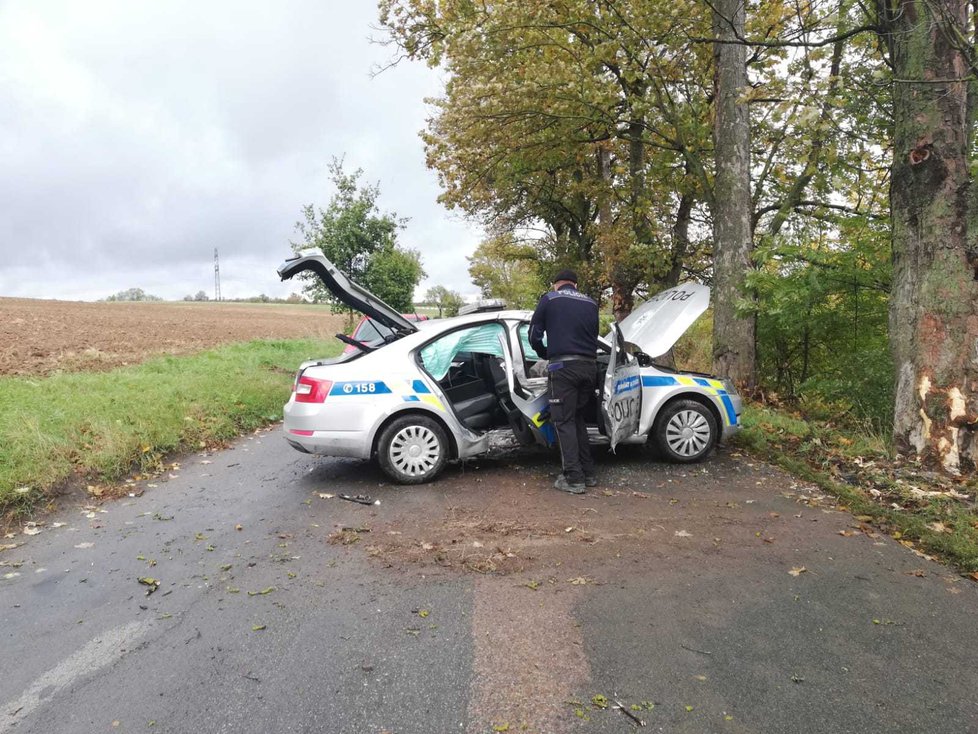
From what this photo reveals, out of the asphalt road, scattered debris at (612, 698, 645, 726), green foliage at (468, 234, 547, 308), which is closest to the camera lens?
scattered debris at (612, 698, 645, 726)

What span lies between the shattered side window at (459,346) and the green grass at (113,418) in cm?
345

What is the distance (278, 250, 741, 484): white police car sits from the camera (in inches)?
220

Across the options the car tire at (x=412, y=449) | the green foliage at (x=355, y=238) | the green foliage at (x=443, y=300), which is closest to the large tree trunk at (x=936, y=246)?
the car tire at (x=412, y=449)

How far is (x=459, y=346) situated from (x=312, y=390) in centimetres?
150

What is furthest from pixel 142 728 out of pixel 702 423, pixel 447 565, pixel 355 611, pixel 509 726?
pixel 702 423

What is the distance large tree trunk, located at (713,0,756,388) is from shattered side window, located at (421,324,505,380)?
4481 millimetres

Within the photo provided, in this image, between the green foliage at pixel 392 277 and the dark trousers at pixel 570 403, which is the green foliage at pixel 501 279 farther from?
the dark trousers at pixel 570 403

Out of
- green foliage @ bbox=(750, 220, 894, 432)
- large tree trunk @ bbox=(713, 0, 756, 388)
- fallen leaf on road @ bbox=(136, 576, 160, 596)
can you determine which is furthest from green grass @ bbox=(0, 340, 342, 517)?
green foliage @ bbox=(750, 220, 894, 432)

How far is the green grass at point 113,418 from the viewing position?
5.77 meters

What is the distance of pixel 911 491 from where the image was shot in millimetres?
4844

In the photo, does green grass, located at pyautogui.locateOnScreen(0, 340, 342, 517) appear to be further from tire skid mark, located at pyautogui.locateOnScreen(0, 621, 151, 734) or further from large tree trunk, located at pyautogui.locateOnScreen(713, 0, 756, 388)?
large tree trunk, located at pyautogui.locateOnScreen(713, 0, 756, 388)

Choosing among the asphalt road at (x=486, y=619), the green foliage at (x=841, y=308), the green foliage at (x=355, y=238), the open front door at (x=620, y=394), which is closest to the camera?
the asphalt road at (x=486, y=619)

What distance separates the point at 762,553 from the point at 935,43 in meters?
4.95

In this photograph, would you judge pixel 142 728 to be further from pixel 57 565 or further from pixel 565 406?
pixel 565 406
